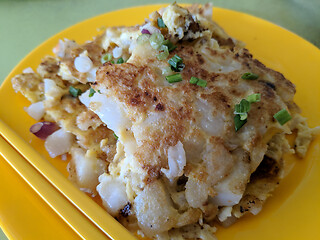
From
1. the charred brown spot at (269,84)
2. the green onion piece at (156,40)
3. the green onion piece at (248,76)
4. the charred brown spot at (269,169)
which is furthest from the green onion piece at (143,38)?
the charred brown spot at (269,169)

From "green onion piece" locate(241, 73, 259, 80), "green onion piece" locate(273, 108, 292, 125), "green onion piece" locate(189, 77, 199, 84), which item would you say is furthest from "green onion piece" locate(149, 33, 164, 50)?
"green onion piece" locate(273, 108, 292, 125)

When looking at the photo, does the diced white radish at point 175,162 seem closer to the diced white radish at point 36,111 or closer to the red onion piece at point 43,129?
the red onion piece at point 43,129

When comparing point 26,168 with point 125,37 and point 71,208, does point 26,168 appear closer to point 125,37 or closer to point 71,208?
point 71,208

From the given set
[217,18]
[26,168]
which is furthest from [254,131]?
[217,18]

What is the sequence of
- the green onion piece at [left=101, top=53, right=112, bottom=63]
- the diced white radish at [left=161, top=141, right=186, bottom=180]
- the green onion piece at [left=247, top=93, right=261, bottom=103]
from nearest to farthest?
the diced white radish at [left=161, top=141, right=186, bottom=180]
the green onion piece at [left=247, top=93, right=261, bottom=103]
the green onion piece at [left=101, top=53, right=112, bottom=63]

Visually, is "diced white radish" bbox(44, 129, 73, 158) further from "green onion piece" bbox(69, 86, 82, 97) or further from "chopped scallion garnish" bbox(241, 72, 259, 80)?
"chopped scallion garnish" bbox(241, 72, 259, 80)

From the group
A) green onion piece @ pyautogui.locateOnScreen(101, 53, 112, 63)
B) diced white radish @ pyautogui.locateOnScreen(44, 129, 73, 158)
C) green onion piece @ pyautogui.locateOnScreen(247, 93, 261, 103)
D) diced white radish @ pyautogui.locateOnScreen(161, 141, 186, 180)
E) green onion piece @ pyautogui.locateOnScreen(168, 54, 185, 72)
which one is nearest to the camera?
diced white radish @ pyautogui.locateOnScreen(161, 141, 186, 180)

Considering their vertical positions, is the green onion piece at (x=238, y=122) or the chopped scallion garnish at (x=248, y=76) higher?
the chopped scallion garnish at (x=248, y=76)
